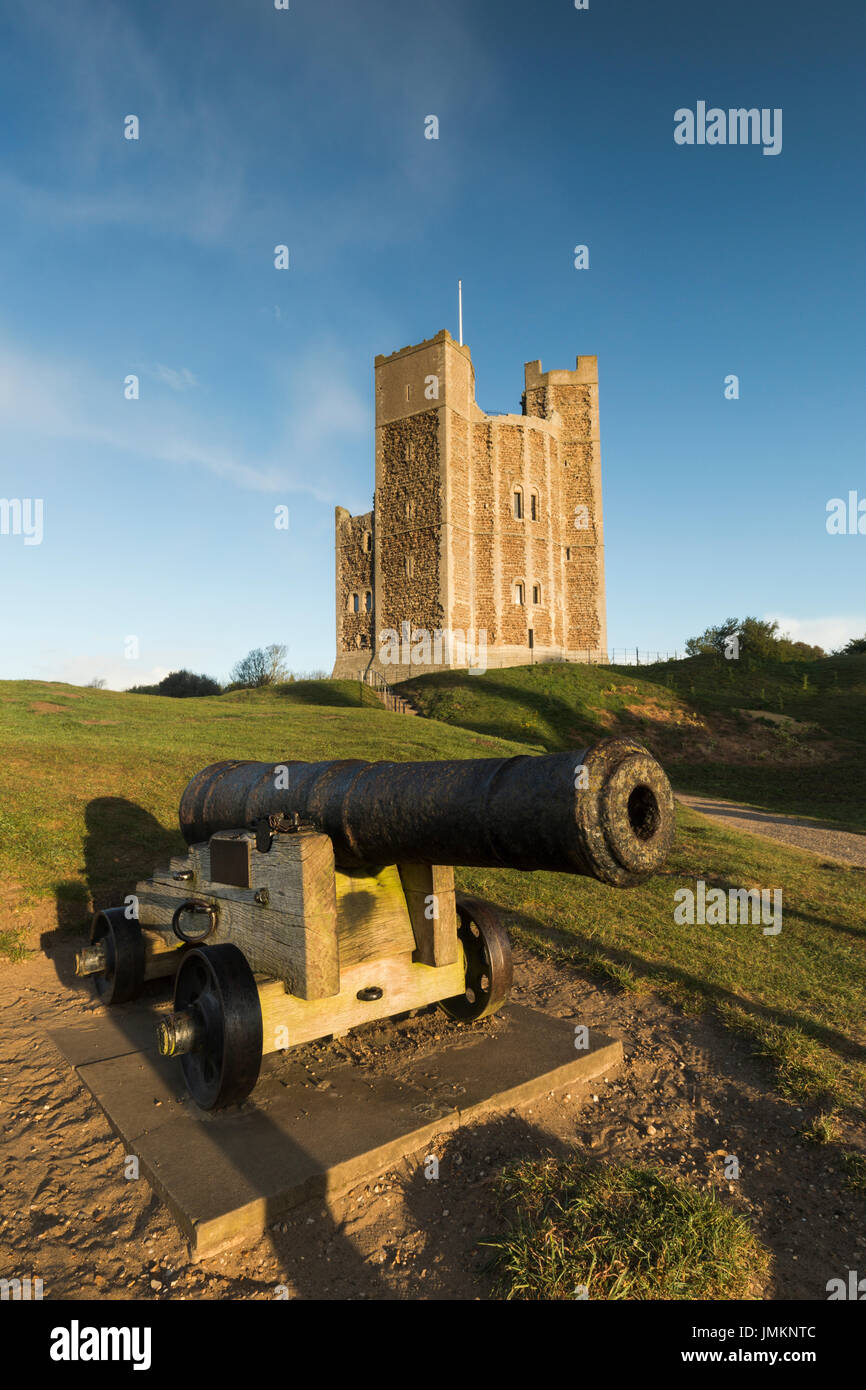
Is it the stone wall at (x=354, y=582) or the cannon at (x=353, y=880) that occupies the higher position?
the stone wall at (x=354, y=582)

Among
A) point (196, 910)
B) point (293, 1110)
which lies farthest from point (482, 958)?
point (196, 910)

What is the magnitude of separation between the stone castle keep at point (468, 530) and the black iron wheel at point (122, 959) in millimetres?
30567

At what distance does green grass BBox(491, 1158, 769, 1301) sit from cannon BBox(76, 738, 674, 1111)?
1.17 metres

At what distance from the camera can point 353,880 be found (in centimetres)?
375

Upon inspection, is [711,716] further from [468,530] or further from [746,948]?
[746,948]

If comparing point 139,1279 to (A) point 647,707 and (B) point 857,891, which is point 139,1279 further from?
(A) point 647,707

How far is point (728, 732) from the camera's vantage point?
24.7 metres

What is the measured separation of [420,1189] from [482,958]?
4.28 ft

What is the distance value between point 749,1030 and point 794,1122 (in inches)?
37.4

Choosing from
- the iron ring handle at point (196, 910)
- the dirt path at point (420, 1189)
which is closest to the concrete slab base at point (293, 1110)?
the dirt path at point (420, 1189)

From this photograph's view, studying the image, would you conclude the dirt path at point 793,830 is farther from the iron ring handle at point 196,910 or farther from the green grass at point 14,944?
the green grass at point 14,944

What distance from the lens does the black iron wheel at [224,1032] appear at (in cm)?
313

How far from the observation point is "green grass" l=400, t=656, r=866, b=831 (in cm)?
2081
